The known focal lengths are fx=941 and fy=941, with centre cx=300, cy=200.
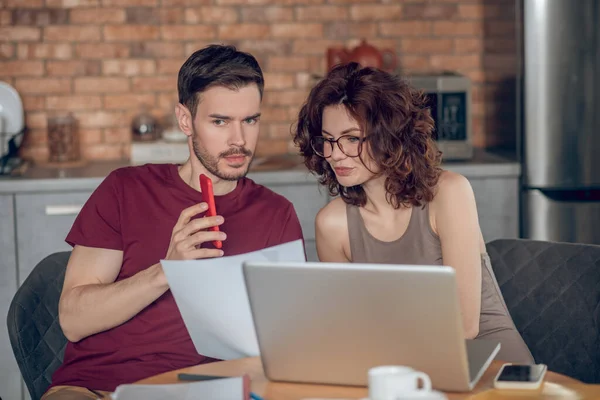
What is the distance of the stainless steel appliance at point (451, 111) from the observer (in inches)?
146

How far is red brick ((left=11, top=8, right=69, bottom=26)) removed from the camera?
13.0ft

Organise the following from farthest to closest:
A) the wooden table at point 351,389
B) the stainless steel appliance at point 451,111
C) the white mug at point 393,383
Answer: the stainless steel appliance at point 451,111, the wooden table at point 351,389, the white mug at point 393,383

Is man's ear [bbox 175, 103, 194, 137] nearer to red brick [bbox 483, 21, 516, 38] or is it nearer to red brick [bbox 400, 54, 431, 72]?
red brick [bbox 483, 21, 516, 38]

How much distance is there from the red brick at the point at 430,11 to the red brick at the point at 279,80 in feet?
1.90

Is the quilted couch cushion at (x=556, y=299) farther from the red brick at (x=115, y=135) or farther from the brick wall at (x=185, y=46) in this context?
the red brick at (x=115, y=135)

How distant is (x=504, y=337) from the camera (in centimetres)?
216

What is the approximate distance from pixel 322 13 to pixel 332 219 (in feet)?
6.32

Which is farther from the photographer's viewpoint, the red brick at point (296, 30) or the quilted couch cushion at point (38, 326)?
the red brick at point (296, 30)

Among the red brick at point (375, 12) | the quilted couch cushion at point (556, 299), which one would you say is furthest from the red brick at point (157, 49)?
the quilted couch cushion at point (556, 299)

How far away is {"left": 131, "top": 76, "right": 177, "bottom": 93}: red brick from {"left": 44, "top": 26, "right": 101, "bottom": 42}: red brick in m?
0.26

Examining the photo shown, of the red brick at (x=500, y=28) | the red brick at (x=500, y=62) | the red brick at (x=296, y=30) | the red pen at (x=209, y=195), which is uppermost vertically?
the red brick at (x=296, y=30)

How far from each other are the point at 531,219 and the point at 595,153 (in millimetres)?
346

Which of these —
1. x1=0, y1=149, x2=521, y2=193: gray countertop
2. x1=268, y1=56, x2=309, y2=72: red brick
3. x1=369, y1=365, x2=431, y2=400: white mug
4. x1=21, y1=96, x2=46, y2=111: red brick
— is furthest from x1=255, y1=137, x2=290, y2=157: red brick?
x1=369, y1=365, x2=431, y2=400: white mug

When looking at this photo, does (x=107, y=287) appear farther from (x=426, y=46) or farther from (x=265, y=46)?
(x=426, y=46)
